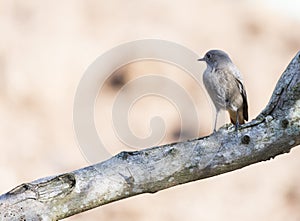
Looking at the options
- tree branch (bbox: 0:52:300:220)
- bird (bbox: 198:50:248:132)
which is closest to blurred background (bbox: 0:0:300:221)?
bird (bbox: 198:50:248:132)

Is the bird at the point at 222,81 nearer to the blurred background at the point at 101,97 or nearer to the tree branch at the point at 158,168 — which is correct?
the tree branch at the point at 158,168

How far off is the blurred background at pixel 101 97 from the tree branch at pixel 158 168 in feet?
6.43

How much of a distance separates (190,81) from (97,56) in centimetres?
47

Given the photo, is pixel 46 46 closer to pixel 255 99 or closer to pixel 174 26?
pixel 174 26

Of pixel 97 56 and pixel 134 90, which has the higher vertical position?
pixel 97 56

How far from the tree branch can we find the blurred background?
196cm

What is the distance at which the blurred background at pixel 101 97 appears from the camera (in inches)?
121

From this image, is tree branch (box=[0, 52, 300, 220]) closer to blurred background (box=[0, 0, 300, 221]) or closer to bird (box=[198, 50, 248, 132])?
bird (box=[198, 50, 248, 132])

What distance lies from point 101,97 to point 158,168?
2.07 metres

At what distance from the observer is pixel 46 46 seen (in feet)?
10.2

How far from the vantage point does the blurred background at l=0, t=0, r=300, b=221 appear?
3066mm

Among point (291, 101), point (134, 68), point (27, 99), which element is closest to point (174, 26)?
point (134, 68)

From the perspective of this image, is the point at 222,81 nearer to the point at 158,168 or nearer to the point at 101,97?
the point at 158,168

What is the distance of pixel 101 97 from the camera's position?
306cm
